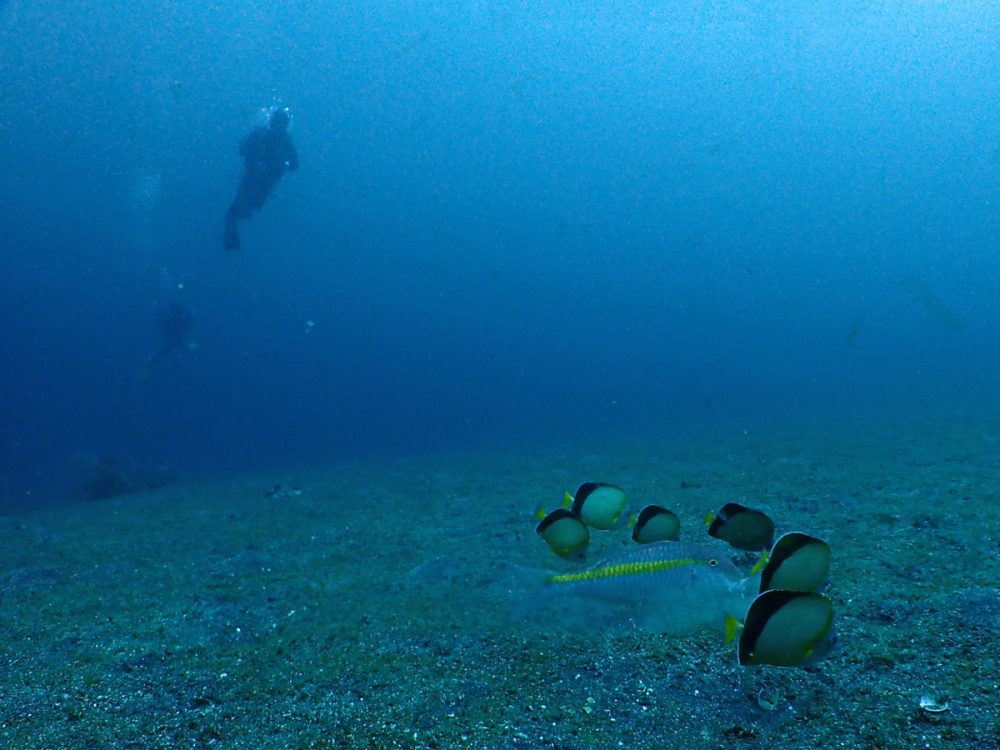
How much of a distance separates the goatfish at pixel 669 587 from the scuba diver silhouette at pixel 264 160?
22.3 meters

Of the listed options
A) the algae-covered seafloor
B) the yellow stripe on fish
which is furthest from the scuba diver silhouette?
the yellow stripe on fish

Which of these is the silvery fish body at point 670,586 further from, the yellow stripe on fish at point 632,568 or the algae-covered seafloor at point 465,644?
the algae-covered seafloor at point 465,644

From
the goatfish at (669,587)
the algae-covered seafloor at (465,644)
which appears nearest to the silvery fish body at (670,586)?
the goatfish at (669,587)

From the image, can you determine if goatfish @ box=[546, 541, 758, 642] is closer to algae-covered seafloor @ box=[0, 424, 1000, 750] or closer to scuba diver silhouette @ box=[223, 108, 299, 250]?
algae-covered seafloor @ box=[0, 424, 1000, 750]

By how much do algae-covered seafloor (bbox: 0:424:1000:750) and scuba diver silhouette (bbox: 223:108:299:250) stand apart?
1887 cm

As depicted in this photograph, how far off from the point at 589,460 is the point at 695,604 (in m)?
8.21

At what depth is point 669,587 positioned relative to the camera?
116 inches

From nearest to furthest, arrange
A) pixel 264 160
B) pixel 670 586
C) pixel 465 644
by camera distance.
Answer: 1. pixel 670 586
2. pixel 465 644
3. pixel 264 160

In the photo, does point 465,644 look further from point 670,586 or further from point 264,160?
point 264,160

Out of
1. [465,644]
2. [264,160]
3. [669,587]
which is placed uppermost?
[264,160]

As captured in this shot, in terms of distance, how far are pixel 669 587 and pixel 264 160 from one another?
23.8 m

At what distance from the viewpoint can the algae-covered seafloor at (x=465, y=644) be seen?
2406 mm

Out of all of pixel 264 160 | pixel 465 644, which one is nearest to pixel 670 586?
pixel 465 644

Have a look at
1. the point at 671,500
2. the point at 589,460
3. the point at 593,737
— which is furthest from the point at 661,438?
the point at 593,737
